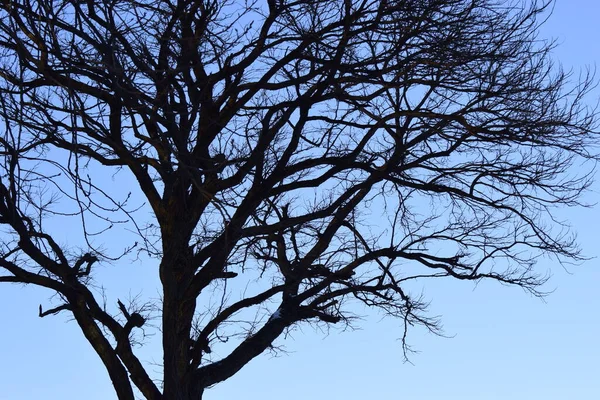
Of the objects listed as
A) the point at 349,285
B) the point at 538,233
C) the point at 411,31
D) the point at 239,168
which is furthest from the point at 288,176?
the point at 538,233

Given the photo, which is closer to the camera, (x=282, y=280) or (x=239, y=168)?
(x=239, y=168)

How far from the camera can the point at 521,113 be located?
30.2 feet

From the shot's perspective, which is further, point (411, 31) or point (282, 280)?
point (282, 280)

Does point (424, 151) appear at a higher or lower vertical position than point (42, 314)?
higher

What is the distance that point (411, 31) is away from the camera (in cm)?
862

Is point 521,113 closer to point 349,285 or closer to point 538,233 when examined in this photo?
point 538,233

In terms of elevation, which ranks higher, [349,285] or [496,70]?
[496,70]

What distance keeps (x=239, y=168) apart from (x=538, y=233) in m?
3.64

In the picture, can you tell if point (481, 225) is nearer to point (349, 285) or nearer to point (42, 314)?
point (349, 285)

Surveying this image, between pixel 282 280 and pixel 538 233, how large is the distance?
10.5ft

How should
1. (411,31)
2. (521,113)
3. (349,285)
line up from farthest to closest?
1. (349,285)
2. (521,113)
3. (411,31)

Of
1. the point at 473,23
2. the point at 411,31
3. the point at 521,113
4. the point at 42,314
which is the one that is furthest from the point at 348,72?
the point at 42,314

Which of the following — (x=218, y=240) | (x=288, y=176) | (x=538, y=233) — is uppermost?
(x=288, y=176)

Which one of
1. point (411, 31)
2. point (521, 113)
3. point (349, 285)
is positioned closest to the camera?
point (411, 31)
